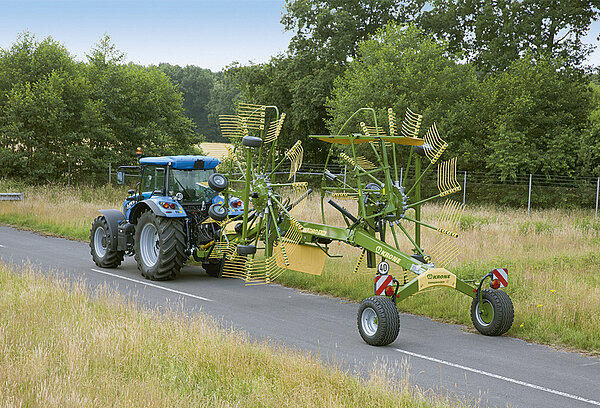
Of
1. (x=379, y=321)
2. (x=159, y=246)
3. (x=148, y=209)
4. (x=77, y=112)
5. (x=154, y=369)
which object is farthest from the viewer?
(x=77, y=112)

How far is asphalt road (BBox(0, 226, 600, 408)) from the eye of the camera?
632cm

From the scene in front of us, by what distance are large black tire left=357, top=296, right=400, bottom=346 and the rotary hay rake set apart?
0.01 metres

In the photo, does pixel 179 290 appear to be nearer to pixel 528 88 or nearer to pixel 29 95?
pixel 29 95

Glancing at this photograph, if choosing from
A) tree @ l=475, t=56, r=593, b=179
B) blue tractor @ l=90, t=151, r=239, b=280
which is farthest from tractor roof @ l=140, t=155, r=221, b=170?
tree @ l=475, t=56, r=593, b=179

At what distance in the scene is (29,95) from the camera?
32.7 m

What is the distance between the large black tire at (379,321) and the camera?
7.71 m

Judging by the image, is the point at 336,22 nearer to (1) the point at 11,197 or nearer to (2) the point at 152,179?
(1) the point at 11,197

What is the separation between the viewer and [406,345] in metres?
7.94

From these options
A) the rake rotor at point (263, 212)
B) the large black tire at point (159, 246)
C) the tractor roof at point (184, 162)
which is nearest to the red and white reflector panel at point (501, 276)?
the rake rotor at point (263, 212)

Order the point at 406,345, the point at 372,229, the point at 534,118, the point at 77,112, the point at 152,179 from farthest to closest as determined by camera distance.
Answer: the point at 77,112, the point at 534,118, the point at 152,179, the point at 372,229, the point at 406,345

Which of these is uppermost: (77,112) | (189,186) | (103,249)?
(77,112)

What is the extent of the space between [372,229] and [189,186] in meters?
→ 4.63

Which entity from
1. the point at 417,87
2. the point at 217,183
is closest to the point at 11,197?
the point at 217,183

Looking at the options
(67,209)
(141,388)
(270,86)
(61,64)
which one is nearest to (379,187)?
(141,388)
